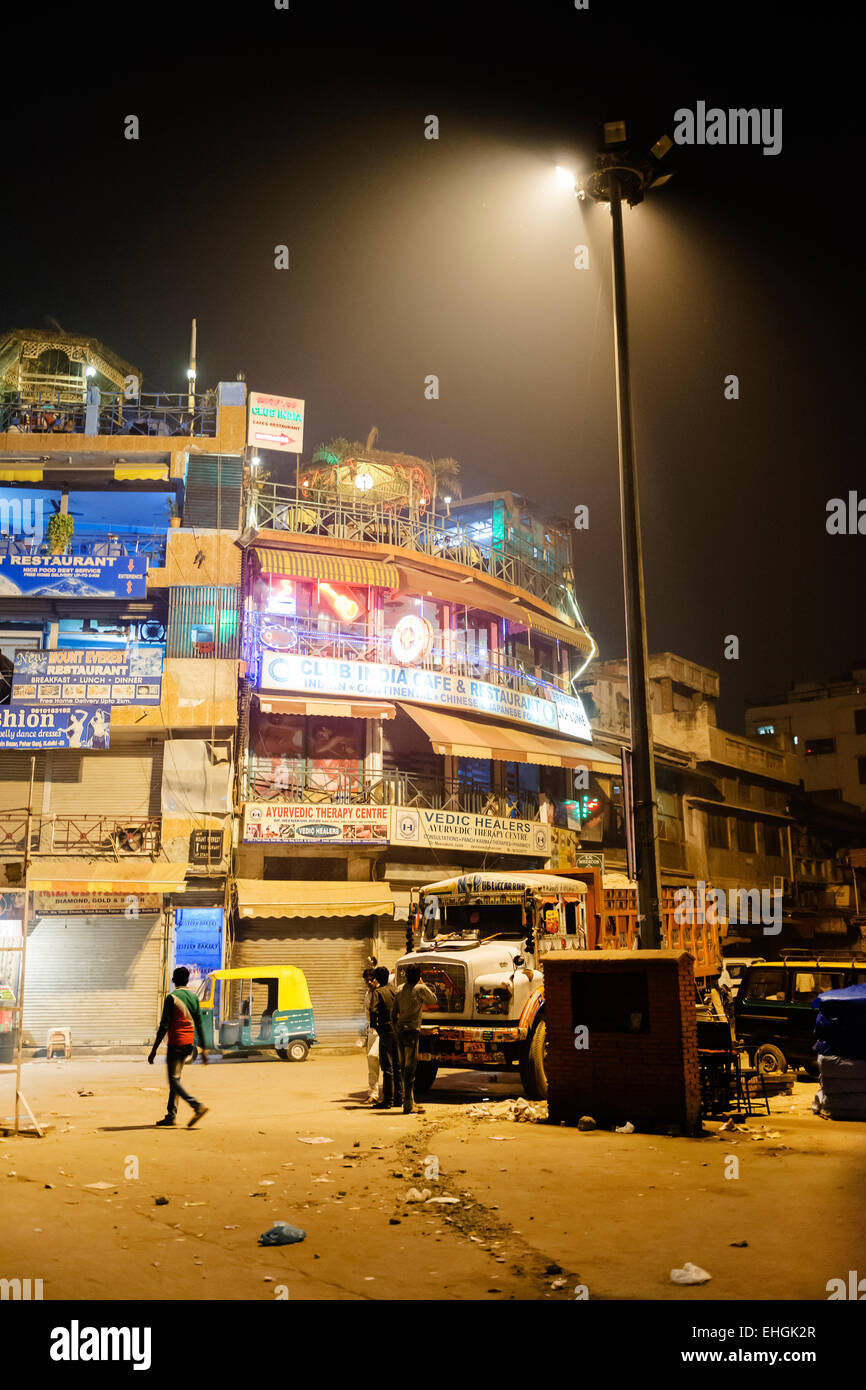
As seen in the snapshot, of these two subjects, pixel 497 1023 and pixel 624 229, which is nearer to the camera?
pixel 497 1023

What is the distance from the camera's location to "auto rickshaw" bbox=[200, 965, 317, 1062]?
1952cm

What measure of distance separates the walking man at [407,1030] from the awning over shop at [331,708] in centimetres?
1416

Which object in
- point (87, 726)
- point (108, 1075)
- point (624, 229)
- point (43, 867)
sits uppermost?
point (624, 229)

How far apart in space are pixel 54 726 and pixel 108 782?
190cm

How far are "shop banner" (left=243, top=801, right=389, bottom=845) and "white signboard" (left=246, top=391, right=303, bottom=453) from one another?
1016cm

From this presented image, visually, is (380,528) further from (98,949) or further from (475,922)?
(475,922)

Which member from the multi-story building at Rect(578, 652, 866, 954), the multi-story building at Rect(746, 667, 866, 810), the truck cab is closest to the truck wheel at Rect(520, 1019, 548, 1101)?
A: the truck cab

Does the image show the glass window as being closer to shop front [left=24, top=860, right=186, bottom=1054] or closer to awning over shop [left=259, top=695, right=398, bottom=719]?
shop front [left=24, top=860, right=186, bottom=1054]
